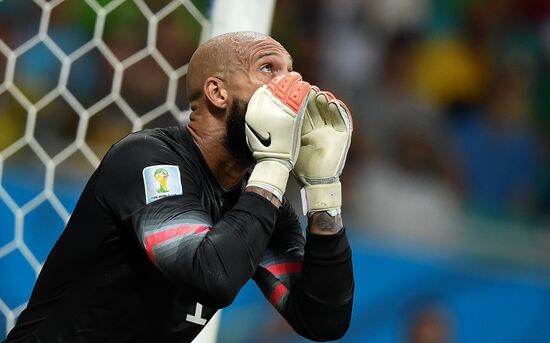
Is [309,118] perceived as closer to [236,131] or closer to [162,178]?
[236,131]

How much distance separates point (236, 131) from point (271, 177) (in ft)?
0.56

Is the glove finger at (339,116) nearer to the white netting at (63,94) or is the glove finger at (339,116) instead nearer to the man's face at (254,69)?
the man's face at (254,69)

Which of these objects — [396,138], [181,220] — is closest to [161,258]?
[181,220]

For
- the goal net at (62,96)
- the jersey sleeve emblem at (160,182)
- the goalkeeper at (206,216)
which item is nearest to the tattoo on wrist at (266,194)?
the goalkeeper at (206,216)

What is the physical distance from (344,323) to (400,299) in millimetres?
1726

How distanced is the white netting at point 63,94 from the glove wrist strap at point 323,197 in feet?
3.68

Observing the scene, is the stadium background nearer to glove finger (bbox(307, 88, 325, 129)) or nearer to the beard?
the beard

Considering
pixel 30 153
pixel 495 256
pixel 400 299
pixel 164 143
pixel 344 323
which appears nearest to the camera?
pixel 164 143

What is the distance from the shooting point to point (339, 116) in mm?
1638

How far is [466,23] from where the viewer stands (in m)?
4.31

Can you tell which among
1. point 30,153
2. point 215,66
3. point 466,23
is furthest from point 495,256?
point 215,66

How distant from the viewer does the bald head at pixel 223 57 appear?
5.49 ft

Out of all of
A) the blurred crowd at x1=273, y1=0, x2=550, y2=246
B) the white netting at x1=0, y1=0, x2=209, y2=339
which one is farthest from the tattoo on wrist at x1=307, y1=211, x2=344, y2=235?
the blurred crowd at x1=273, y1=0, x2=550, y2=246

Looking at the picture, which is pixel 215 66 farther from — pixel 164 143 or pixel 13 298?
pixel 13 298
